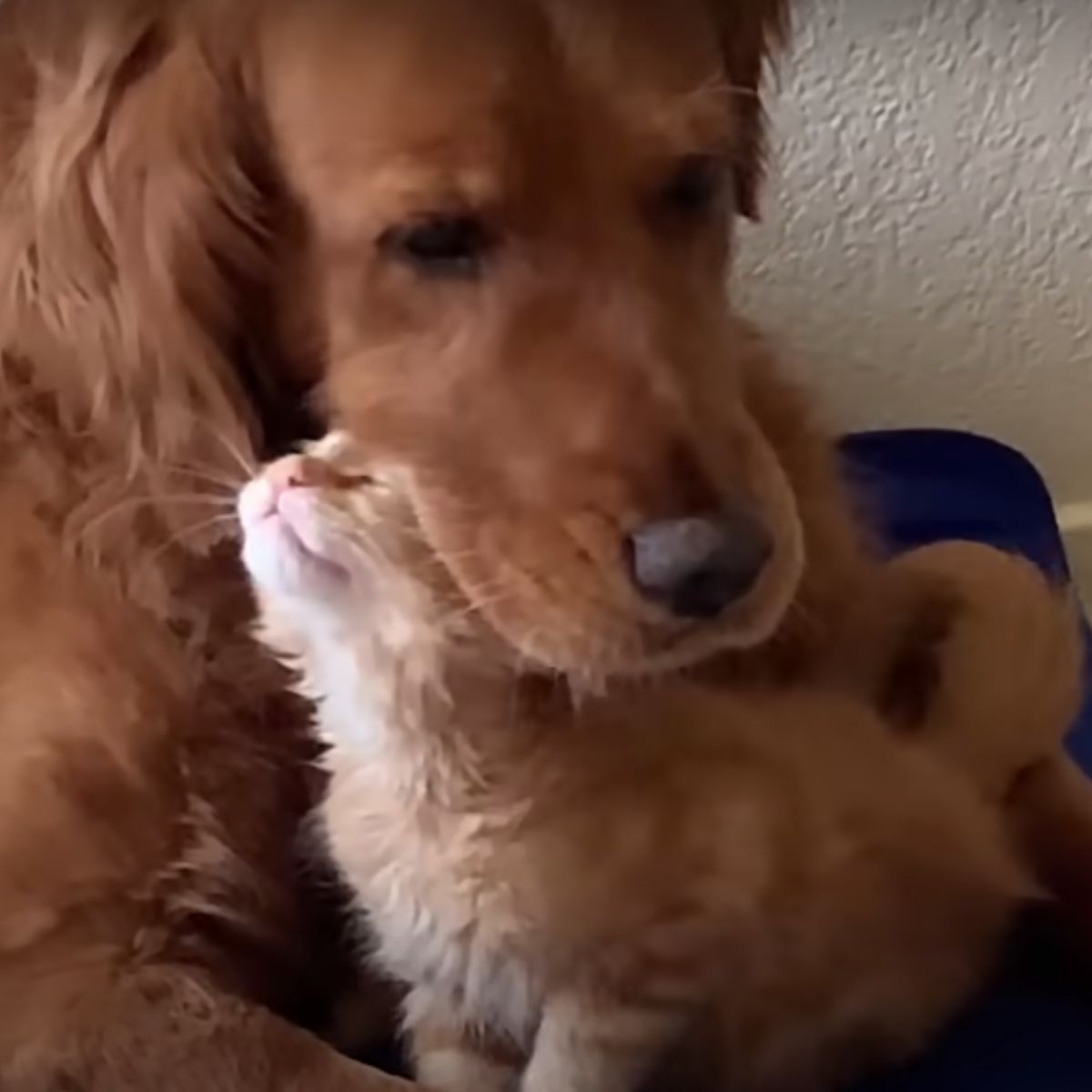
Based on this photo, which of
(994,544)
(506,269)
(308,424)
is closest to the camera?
(506,269)

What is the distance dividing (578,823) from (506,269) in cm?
26

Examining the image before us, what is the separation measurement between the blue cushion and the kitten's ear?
0.73ft

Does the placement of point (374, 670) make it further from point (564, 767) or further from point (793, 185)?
point (793, 185)

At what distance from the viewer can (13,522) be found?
1.23m

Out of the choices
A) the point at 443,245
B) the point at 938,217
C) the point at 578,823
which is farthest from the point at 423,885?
the point at 938,217

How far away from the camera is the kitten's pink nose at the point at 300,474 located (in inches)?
36.4

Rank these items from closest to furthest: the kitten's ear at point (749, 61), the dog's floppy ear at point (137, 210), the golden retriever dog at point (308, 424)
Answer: the golden retriever dog at point (308, 424), the dog's floppy ear at point (137, 210), the kitten's ear at point (749, 61)

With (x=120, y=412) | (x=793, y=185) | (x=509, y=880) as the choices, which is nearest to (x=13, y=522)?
(x=120, y=412)

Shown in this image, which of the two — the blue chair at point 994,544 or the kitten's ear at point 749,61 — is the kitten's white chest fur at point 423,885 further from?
the kitten's ear at point 749,61

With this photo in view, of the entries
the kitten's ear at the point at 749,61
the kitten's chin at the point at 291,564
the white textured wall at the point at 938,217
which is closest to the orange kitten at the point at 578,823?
the kitten's chin at the point at 291,564

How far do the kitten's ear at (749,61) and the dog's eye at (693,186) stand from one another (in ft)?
0.30

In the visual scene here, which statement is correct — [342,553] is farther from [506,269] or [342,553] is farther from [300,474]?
[506,269]

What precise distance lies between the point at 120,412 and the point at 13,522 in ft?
0.30

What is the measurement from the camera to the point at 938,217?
1.87 m
